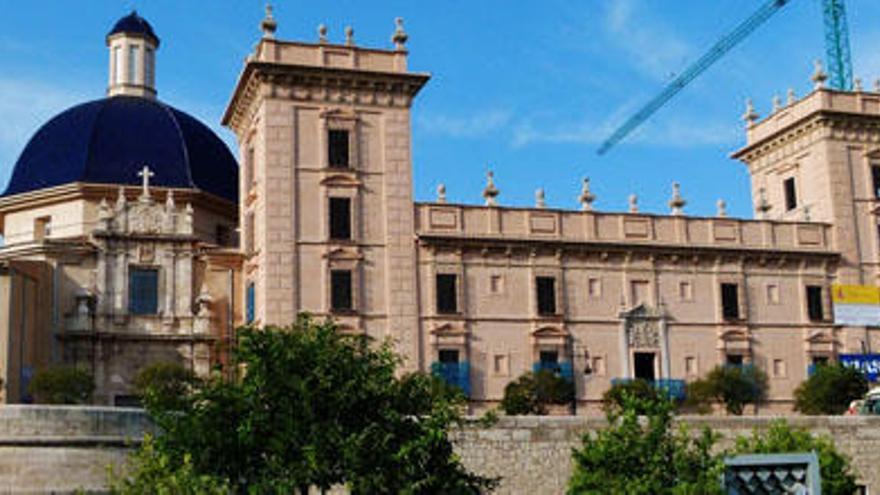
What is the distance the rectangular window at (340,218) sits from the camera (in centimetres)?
4256

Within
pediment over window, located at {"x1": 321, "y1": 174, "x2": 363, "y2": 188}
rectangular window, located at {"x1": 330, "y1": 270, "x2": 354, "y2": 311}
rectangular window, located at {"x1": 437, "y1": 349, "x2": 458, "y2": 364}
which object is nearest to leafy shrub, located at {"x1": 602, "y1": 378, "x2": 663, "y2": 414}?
rectangular window, located at {"x1": 437, "y1": 349, "x2": 458, "y2": 364}

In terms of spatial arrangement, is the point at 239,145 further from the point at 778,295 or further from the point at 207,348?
the point at 778,295

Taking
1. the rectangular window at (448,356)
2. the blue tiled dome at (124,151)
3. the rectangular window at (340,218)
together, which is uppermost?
the blue tiled dome at (124,151)

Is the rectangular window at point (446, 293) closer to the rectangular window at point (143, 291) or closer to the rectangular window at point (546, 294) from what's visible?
the rectangular window at point (546, 294)

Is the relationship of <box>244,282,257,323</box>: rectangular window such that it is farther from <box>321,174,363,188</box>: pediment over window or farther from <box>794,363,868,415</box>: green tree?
<box>794,363,868,415</box>: green tree

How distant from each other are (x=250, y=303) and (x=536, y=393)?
36.2 feet

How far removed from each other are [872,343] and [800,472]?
4031cm

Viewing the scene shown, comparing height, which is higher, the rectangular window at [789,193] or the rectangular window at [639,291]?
the rectangular window at [789,193]

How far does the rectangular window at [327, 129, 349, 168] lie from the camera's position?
43281 mm

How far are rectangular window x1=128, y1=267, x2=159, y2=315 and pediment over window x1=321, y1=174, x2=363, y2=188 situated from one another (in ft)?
23.7

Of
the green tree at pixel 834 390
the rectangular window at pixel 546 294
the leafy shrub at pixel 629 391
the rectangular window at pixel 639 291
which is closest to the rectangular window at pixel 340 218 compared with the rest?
the rectangular window at pixel 546 294

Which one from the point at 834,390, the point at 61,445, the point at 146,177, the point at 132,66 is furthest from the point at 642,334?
the point at 132,66

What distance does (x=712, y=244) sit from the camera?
153 feet

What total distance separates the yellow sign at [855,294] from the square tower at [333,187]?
1705 centimetres
